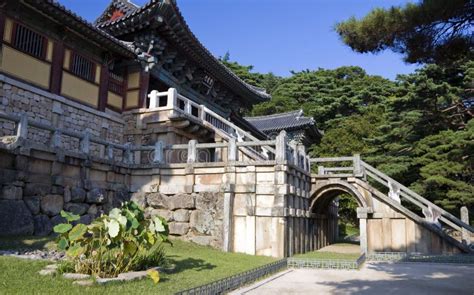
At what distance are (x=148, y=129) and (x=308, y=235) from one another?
7810 mm

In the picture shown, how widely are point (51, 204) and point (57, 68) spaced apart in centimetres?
500

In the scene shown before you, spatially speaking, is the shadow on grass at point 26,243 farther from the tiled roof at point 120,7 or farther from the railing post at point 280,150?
the tiled roof at point 120,7

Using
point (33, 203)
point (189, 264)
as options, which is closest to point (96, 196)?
point (33, 203)

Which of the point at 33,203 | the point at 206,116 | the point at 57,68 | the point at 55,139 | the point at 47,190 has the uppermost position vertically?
the point at 57,68

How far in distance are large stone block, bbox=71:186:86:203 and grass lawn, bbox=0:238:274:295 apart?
2152 millimetres

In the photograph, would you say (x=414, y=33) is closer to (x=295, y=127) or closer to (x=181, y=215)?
(x=181, y=215)

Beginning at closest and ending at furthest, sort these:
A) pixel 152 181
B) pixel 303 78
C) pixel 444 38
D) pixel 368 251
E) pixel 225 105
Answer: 1. pixel 444 38
2. pixel 152 181
3. pixel 368 251
4. pixel 225 105
5. pixel 303 78

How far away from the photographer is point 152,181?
13.6 metres

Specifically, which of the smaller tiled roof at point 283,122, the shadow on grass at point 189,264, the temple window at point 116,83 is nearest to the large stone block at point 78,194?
the shadow on grass at point 189,264

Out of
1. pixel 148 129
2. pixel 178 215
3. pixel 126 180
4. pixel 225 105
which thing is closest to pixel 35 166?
pixel 126 180

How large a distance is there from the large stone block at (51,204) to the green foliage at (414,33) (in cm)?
852

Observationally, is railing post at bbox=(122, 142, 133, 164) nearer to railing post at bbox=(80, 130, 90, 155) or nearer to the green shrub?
railing post at bbox=(80, 130, 90, 155)

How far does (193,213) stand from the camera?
42.5 ft

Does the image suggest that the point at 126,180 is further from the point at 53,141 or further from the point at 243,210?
the point at 243,210
